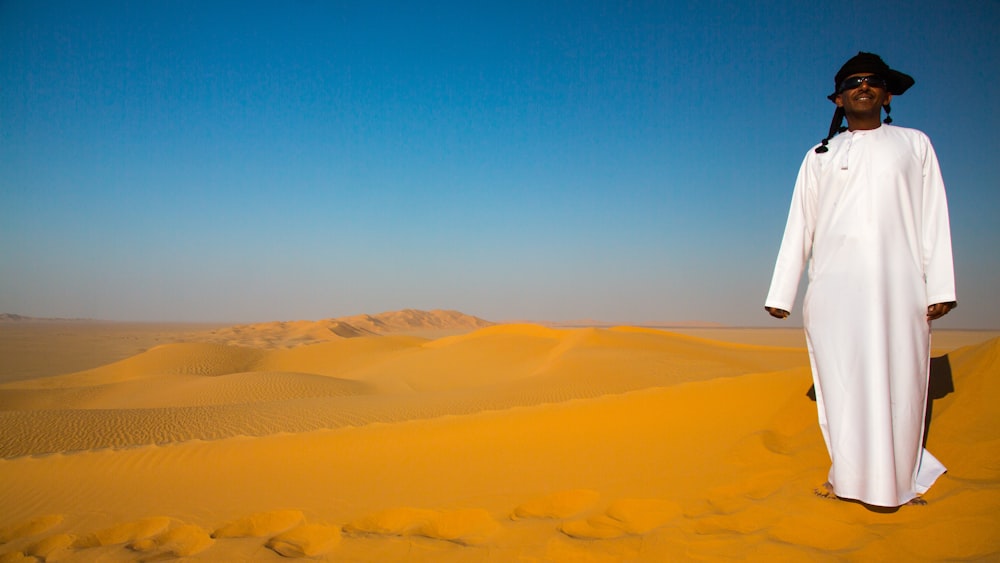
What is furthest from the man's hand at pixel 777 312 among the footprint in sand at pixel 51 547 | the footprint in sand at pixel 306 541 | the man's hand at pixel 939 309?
the footprint in sand at pixel 51 547

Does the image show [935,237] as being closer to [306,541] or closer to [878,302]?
[878,302]

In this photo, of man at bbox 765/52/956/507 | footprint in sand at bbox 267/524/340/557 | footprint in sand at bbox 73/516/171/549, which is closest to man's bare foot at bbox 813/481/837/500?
man at bbox 765/52/956/507

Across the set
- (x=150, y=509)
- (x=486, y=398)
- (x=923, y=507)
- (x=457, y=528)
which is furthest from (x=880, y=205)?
(x=486, y=398)

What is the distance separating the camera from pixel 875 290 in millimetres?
3213

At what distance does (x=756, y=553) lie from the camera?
275 cm

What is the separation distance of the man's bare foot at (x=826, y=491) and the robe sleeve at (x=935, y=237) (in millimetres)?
1234

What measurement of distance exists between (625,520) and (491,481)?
55.5 inches

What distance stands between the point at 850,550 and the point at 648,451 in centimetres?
233

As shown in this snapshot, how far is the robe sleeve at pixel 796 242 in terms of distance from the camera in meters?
3.71

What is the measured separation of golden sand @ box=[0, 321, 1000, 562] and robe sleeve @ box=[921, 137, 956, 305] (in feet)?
3.17

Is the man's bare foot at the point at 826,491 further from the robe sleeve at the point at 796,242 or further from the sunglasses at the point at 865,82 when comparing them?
the sunglasses at the point at 865,82

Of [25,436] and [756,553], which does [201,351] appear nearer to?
[25,436]

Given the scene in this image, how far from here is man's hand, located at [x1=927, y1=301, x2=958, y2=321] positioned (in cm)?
315

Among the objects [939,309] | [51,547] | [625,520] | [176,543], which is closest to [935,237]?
[939,309]
